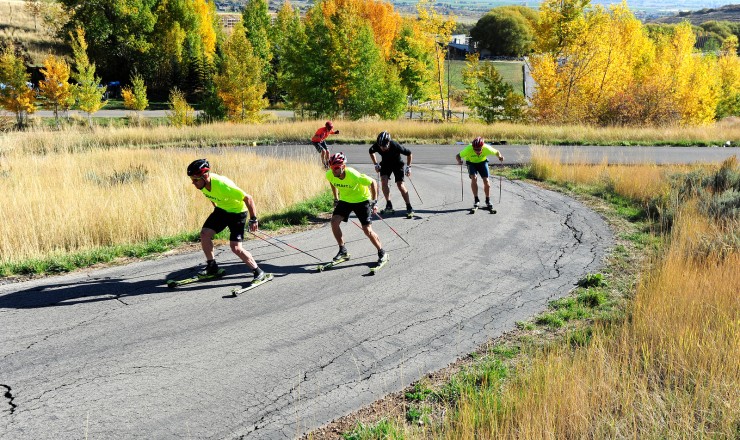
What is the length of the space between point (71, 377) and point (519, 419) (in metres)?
4.44

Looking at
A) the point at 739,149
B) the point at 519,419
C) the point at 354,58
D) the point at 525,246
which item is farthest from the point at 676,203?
the point at 354,58

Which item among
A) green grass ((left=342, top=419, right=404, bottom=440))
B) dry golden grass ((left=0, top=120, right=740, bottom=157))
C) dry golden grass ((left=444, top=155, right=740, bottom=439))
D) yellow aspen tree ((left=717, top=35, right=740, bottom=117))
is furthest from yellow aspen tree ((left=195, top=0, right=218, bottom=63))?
green grass ((left=342, top=419, right=404, bottom=440))

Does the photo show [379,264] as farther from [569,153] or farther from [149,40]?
[149,40]

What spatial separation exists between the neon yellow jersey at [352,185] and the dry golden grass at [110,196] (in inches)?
157

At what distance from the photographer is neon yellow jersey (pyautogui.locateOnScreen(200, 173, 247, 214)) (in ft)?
26.0

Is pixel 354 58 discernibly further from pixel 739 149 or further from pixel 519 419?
pixel 519 419

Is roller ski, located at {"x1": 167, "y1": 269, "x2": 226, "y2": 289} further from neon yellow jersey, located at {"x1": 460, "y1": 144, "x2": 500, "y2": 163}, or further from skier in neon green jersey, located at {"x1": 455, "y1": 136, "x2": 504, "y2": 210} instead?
neon yellow jersey, located at {"x1": 460, "y1": 144, "x2": 500, "y2": 163}

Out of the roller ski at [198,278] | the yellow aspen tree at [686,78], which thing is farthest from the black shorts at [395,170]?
the yellow aspen tree at [686,78]

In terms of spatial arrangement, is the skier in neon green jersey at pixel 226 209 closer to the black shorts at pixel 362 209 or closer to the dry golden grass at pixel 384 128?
the black shorts at pixel 362 209

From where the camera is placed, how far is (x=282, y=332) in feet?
22.2

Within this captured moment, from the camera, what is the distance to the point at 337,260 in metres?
9.46

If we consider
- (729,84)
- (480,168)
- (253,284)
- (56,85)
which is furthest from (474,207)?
(729,84)

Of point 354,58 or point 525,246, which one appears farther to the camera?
point 354,58

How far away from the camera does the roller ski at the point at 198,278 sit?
820 cm
